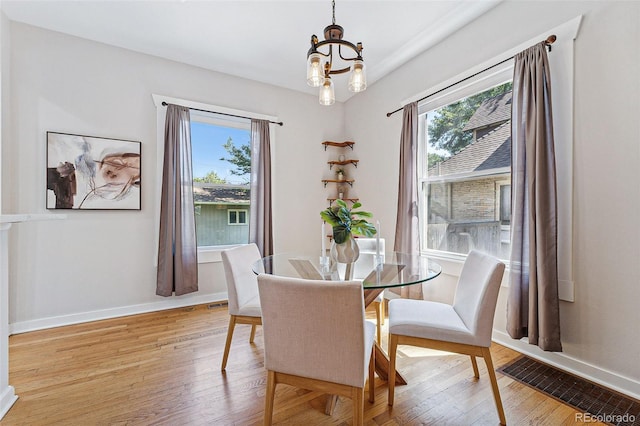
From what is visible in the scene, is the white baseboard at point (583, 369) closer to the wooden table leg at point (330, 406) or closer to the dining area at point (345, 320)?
the dining area at point (345, 320)

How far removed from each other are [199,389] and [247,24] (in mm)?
3013

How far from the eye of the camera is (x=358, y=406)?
46.4 inches

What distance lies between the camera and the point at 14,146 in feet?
8.19

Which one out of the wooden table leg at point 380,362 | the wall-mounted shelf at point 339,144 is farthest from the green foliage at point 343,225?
the wall-mounted shelf at point 339,144

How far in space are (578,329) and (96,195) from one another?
419cm

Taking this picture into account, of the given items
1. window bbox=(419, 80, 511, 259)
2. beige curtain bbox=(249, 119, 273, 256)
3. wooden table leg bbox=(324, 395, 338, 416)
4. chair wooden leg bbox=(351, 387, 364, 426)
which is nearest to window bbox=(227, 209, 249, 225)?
beige curtain bbox=(249, 119, 273, 256)

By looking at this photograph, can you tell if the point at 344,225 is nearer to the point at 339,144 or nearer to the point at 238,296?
the point at 238,296

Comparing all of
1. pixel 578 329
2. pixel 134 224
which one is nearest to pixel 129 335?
pixel 134 224

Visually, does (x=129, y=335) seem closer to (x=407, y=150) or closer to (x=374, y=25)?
(x=407, y=150)

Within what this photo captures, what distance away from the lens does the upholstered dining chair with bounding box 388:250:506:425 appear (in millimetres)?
1466

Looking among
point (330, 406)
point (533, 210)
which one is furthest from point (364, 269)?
point (533, 210)

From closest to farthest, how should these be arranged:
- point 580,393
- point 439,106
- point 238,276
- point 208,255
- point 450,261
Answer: point 580,393
point 238,276
point 450,261
point 439,106
point 208,255

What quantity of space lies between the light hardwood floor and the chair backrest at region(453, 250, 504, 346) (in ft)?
1.51

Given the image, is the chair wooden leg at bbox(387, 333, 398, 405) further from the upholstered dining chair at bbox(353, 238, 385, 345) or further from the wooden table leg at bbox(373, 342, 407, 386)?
the upholstered dining chair at bbox(353, 238, 385, 345)
